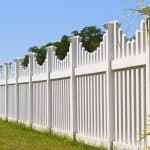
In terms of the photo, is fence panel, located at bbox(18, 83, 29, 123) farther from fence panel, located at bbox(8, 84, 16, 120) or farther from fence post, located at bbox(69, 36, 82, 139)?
fence post, located at bbox(69, 36, 82, 139)

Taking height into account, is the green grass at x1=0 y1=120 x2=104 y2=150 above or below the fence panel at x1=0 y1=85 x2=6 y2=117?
below

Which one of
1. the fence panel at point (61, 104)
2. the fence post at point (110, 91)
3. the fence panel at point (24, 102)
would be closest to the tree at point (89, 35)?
the fence panel at point (24, 102)

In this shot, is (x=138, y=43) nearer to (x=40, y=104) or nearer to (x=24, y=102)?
(x=40, y=104)

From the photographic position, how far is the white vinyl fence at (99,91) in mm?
7125

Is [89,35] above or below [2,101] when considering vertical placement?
above

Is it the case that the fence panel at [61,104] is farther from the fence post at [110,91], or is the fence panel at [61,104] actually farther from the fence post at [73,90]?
the fence post at [110,91]

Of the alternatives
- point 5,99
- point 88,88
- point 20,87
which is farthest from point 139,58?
point 5,99

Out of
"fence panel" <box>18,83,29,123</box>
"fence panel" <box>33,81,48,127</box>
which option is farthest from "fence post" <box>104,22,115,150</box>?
"fence panel" <box>18,83,29,123</box>

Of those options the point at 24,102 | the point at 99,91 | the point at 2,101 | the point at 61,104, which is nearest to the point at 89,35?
the point at 2,101

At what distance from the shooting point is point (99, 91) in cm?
898

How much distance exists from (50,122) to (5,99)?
693 cm

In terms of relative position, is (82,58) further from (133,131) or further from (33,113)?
(33,113)

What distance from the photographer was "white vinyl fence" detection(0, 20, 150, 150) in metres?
7.12

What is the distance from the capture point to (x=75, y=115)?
1041cm
